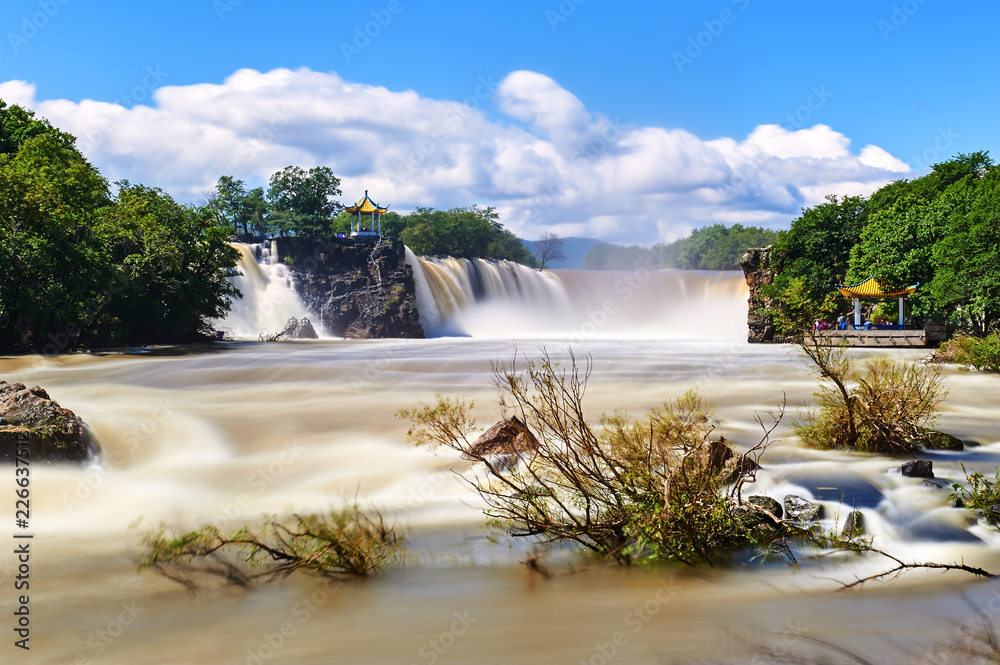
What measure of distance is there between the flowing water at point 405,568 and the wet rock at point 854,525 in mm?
140

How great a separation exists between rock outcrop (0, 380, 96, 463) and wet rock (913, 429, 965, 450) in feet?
33.7

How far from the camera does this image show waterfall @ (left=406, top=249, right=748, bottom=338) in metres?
53.7

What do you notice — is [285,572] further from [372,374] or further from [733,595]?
[372,374]

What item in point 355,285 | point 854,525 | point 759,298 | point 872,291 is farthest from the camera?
point 355,285

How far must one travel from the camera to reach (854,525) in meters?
6.35

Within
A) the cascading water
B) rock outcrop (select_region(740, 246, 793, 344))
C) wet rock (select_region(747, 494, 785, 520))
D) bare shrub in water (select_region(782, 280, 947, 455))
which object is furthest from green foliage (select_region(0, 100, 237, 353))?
rock outcrop (select_region(740, 246, 793, 344))

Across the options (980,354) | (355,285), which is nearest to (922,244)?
(980,354)

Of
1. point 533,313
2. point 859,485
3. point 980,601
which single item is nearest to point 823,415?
point 859,485

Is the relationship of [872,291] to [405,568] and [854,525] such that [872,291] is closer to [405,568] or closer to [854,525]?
[854,525]

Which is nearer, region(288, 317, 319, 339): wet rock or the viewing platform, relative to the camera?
the viewing platform

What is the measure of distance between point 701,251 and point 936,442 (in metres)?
113

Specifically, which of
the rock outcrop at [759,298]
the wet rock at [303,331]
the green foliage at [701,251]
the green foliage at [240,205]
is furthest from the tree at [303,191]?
the green foliage at [701,251]

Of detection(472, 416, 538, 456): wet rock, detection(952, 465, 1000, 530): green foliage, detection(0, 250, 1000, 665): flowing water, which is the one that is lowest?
detection(0, 250, 1000, 665): flowing water

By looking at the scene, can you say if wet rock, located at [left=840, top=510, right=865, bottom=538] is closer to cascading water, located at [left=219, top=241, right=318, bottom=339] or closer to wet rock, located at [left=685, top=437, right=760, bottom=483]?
wet rock, located at [left=685, top=437, right=760, bottom=483]
